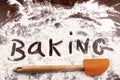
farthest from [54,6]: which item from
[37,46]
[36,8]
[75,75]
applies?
[75,75]

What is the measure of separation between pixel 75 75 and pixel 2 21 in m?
0.33

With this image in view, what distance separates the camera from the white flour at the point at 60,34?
0.85 metres

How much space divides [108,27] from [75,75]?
0.23 meters

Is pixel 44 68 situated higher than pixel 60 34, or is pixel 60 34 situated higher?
pixel 60 34

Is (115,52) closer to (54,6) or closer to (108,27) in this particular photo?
(108,27)

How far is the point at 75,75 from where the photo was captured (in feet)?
2.76

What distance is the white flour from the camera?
846 millimetres

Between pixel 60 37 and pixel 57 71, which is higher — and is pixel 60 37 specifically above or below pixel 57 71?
above

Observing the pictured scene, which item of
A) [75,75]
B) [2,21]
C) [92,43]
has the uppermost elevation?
[2,21]

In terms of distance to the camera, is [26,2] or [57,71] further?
[26,2]

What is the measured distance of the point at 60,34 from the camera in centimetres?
90

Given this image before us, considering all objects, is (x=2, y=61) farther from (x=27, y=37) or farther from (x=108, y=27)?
(x=108, y=27)

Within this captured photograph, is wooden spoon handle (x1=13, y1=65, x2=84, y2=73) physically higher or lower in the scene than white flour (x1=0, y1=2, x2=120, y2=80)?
lower

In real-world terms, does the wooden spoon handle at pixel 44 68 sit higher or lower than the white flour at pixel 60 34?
lower
